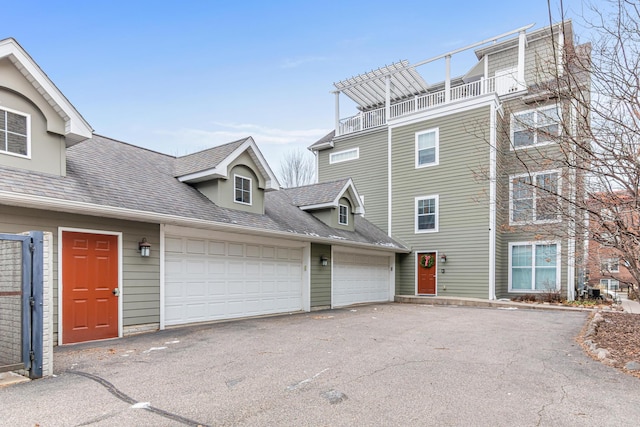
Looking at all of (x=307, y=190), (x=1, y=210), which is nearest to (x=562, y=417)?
(x=1, y=210)

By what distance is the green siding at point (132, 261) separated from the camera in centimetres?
654

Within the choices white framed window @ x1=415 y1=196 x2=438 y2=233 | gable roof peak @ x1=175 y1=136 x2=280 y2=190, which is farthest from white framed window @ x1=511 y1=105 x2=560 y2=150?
white framed window @ x1=415 y1=196 x2=438 y2=233

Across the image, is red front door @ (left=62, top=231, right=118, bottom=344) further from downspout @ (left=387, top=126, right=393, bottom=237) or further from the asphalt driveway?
downspout @ (left=387, top=126, right=393, bottom=237)

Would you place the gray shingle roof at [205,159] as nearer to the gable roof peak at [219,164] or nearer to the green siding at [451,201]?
the gable roof peak at [219,164]

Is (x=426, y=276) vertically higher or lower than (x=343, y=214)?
lower

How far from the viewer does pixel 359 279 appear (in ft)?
47.9

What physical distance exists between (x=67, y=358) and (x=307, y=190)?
10639 mm

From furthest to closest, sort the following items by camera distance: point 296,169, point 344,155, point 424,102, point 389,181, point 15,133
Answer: point 296,169 < point 344,155 < point 424,102 < point 389,181 < point 15,133

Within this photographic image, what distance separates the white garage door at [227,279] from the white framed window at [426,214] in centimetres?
671

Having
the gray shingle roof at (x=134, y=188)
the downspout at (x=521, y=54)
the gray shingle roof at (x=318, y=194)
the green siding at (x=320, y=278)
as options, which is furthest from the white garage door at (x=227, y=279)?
the downspout at (x=521, y=54)

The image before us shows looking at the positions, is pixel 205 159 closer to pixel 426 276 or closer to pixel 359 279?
pixel 359 279

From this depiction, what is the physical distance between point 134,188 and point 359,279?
8.96m

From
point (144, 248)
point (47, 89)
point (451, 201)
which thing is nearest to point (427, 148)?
point (451, 201)

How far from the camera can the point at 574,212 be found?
6.49m
